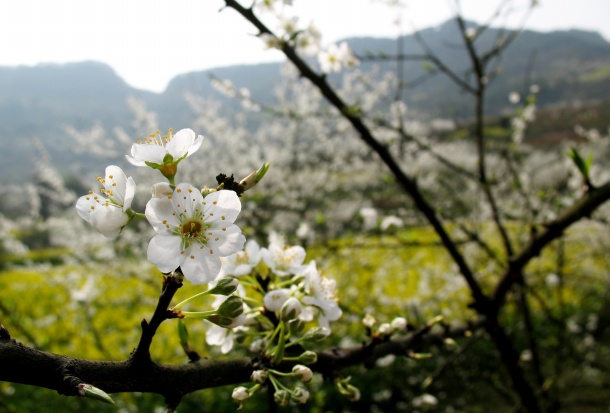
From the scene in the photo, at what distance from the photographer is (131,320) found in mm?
8102

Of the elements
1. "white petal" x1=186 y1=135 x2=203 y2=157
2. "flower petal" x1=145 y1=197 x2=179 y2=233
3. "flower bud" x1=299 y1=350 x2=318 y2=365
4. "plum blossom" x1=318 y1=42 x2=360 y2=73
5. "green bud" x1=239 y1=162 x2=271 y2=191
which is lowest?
"flower bud" x1=299 y1=350 x2=318 y2=365

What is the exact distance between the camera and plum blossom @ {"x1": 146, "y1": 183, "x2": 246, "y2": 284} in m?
0.56

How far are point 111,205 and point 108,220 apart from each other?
43 millimetres

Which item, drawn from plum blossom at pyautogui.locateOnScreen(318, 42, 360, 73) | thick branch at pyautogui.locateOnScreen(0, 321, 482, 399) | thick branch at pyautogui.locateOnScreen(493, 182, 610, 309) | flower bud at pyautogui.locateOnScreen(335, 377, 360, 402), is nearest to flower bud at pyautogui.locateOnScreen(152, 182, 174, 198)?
thick branch at pyautogui.locateOnScreen(0, 321, 482, 399)

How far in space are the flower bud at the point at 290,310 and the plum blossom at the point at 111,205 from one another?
0.29 meters

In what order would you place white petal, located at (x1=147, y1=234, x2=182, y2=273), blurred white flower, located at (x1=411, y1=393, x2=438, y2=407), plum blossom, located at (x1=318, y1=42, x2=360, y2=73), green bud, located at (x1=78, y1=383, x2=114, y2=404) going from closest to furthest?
1. green bud, located at (x1=78, y1=383, x2=114, y2=404)
2. white petal, located at (x1=147, y1=234, x2=182, y2=273)
3. plum blossom, located at (x1=318, y1=42, x2=360, y2=73)
4. blurred white flower, located at (x1=411, y1=393, x2=438, y2=407)

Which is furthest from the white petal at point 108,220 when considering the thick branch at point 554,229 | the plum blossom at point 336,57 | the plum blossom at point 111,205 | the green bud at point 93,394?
the plum blossom at point 336,57

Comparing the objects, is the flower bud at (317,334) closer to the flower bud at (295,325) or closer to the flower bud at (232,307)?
the flower bud at (295,325)

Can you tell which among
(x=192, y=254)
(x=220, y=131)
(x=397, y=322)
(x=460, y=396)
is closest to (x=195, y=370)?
(x=192, y=254)

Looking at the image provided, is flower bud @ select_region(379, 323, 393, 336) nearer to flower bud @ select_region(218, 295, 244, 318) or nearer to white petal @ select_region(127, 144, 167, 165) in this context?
flower bud @ select_region(218, 295, 244, 318)

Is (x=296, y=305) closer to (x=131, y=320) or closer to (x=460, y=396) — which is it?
(x=460, y=396)

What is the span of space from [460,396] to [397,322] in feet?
16.5

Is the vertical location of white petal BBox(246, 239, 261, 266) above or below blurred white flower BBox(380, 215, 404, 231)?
below

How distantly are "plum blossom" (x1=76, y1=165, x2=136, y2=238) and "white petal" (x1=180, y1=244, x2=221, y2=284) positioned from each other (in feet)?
0.38
